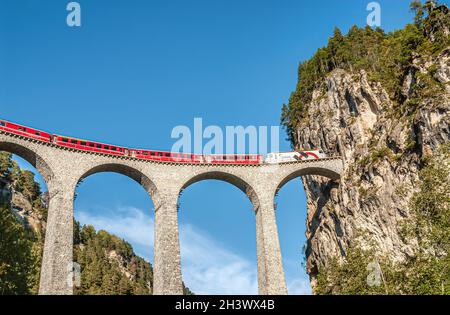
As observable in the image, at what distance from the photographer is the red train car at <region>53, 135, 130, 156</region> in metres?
39.2

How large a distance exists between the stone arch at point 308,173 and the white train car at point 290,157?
1221 millimetres

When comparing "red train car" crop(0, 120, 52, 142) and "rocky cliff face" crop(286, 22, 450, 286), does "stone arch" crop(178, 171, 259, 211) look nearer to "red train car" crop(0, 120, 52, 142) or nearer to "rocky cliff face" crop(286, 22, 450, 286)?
"rocky cliff face" crop(286, 22, 450, 286)

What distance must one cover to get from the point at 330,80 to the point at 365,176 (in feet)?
51.7

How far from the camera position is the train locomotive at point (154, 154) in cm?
3758

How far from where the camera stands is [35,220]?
77375 mm

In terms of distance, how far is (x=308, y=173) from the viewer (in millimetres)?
48344

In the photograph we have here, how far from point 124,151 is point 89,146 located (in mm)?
3370

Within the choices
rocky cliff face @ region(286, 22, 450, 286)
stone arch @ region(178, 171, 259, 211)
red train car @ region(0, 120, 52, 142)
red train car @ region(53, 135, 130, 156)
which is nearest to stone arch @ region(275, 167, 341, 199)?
rocky cliff face @ region(286, 22, 450, 286)

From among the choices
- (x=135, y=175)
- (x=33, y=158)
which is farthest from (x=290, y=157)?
(x=33, y=158)

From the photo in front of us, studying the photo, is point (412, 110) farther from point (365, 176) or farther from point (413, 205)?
point (413, 205)

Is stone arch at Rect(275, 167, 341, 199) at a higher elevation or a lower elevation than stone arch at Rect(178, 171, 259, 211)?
higher

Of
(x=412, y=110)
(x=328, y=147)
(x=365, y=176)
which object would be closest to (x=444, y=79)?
(x=412, y=110)

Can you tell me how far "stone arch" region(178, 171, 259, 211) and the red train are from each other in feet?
4.22
